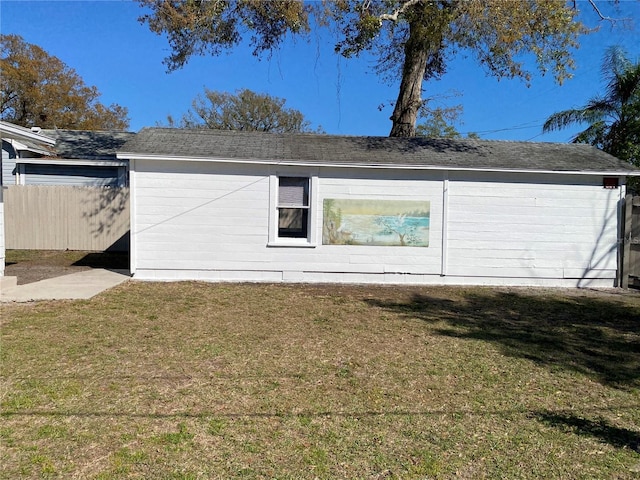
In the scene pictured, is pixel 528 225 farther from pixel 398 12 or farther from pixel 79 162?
pixel 79 162

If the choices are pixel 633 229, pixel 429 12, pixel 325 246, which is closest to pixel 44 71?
pixel 429 12

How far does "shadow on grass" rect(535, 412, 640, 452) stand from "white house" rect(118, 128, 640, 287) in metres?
6.36

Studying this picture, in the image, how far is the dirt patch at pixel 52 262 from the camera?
9.74m

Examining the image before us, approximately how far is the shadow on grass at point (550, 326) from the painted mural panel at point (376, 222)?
61.7 inches

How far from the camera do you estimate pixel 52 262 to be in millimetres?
11852

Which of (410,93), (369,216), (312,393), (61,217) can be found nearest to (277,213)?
(369,216)

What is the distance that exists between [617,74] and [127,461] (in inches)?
734

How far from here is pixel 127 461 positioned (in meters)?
2.76

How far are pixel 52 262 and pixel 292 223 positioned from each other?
6.74m

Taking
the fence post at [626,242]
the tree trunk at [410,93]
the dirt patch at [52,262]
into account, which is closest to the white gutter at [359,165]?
the fence post at [626,242]

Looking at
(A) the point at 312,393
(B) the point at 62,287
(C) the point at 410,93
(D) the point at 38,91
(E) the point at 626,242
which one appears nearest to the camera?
(A) the point at 312,393

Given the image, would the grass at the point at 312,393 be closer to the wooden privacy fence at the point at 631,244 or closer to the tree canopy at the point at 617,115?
the wooden privacy fence at the point at 631,244

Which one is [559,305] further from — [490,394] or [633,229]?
[490,394]

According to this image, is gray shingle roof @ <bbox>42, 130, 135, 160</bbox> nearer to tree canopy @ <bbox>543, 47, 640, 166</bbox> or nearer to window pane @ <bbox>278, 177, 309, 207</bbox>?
window pane @ <bbox>278, 177, 309, 207</bbox>
